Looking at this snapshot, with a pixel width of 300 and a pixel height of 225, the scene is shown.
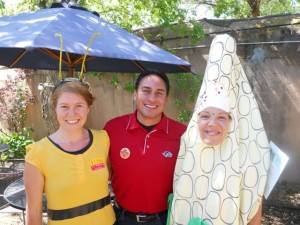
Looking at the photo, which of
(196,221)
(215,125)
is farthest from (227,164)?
Result: (196,221)

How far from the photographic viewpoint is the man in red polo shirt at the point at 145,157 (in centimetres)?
219

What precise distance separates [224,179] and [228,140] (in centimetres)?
22

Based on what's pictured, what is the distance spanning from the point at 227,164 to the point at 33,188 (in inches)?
42.5

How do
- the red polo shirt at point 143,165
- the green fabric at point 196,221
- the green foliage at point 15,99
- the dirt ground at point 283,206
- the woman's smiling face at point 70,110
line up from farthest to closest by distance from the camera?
1. the green foliage at point 15,99
2. the dirt ground at point 283,206
3. the red polo shirt at point 143,165
4. the woman's smiling face at point 70,110
5. the green fabric at point 196,221

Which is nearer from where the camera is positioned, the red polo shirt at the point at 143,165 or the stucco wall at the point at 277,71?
the red polo shirt at the point at 143,165

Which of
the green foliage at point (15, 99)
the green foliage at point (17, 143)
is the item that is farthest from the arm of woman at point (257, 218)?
the green foliage at point (15, 99)

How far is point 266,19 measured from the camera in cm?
532

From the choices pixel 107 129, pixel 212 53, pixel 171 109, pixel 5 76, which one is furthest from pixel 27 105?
pixel 212 53

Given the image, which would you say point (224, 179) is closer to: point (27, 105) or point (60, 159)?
point (60, 159)

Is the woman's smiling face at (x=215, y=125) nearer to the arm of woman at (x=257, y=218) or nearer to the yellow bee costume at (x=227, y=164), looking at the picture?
the yellow bee costume at (x=227, y=164)

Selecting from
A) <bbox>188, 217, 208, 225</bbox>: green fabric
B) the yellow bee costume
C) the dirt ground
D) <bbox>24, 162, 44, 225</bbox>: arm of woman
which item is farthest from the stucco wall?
<bbox>24, 162, 44, 225</bbox>: arm of woman

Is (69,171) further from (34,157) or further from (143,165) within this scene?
(143,165)

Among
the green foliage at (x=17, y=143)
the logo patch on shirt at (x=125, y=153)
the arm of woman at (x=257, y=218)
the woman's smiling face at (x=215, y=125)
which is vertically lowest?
the green foliage at (x=17, y=143)

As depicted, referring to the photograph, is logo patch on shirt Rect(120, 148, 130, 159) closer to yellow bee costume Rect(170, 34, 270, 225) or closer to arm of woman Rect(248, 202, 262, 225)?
yellow bee costume Rect(170, 34, 270, 225)
